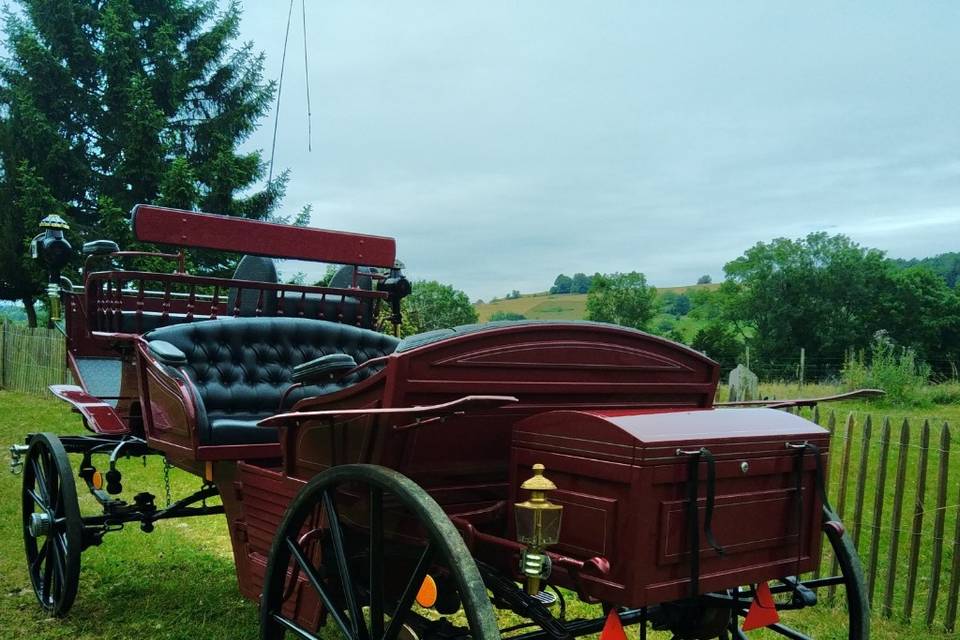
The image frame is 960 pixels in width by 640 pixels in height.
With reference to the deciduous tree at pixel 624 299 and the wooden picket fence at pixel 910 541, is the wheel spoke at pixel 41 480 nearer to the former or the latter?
the wooden picket fence at pixel 910 541

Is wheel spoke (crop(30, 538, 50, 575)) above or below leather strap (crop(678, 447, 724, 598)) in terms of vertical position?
below

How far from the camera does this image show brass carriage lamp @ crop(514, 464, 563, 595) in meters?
2.05

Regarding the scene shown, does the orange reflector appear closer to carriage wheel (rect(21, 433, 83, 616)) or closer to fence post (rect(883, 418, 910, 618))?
carriage wheel (rect(21, 433, 83, 616))

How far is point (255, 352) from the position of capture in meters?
4.57

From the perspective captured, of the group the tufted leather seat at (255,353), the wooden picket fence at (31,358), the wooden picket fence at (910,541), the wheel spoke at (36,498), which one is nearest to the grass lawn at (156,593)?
the wooden picket fence at (910,541)

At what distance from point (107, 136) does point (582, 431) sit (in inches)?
782

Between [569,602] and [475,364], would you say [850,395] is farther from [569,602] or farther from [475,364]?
[569,602]

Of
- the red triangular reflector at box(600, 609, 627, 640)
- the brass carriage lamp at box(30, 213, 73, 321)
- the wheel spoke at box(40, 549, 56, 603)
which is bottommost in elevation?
the wheel spoke at box(40, 549, 56, 603)

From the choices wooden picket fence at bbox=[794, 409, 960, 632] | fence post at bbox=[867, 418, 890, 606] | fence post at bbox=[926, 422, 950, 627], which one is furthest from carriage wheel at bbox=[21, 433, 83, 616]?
fence post at bbox=[926, 422, 950, 627]

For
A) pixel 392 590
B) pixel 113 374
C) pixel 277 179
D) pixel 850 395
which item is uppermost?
pixel 277 179

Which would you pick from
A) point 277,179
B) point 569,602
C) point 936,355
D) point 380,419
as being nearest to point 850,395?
point 380,419

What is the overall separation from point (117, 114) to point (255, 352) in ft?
55.1

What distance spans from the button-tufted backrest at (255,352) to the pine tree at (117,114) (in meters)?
13.4

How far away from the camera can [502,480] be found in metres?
2.72
